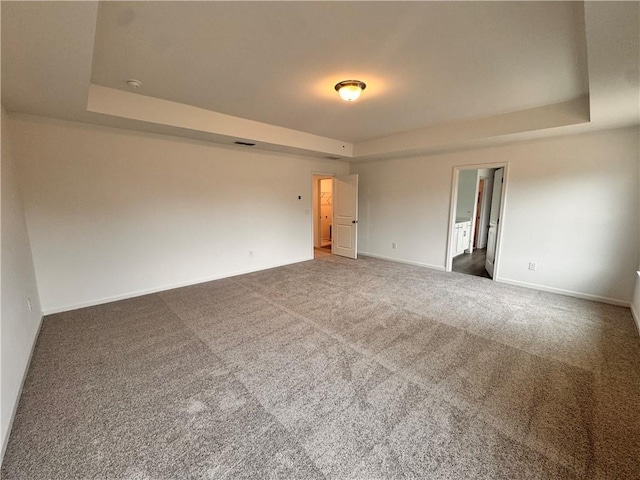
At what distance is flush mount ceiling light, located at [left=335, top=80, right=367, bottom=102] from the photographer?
8.79ft

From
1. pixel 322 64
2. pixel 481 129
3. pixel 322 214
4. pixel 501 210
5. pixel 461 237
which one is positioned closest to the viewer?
pixel 322 64

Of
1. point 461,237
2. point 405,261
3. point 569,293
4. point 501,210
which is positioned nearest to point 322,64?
point 501,210

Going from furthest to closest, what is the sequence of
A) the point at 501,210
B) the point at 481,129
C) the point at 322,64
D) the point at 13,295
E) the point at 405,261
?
the point at 405,261, the point at 501,210, the point at 481,129, the point at 322,64, the point at 13,295

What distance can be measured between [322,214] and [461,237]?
12.5 feet

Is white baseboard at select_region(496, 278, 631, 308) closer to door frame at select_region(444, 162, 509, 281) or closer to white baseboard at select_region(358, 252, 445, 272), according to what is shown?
door frame at select_region(444, 162, 509, 281)

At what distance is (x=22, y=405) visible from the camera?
1810 mm

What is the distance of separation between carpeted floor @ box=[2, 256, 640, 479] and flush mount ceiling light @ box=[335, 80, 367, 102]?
7.98 feet

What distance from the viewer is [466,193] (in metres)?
6.48

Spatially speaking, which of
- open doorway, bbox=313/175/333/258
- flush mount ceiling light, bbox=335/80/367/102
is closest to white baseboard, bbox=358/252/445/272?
open doorway, bbox=313/175/333/258

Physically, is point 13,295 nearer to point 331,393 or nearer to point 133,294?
point 133,294

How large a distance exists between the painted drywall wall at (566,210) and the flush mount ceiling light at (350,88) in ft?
9.48

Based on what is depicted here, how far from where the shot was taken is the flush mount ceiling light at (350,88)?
8.79ft

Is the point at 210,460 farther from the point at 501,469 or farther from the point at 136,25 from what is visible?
the point at 136,25

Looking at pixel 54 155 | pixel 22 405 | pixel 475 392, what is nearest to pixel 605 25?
pixel 475 392
